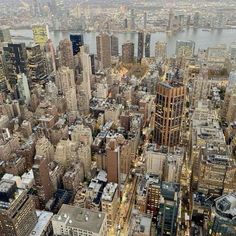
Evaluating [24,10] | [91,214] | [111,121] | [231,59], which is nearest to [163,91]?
[111,121]

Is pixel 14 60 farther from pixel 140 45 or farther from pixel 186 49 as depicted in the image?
pixel 186 49

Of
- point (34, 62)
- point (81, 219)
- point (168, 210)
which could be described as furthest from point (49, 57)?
point (81, 219)

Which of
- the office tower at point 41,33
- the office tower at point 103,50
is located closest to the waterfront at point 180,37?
the office tower at point 41,33

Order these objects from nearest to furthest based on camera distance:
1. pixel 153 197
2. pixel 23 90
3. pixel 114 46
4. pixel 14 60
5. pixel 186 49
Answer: pixel 153 197
pixel 23 90
pixel 14 60
pixel 186 49
pixel 114 46

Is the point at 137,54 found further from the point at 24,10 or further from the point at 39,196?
the point at 24,10

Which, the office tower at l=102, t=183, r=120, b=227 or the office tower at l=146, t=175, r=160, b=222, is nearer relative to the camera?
the office tower at l=102, t=183, r=120, b=227

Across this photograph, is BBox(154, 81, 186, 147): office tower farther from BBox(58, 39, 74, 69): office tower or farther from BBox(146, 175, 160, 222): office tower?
BBox(58, 39, 74, 69): office tower

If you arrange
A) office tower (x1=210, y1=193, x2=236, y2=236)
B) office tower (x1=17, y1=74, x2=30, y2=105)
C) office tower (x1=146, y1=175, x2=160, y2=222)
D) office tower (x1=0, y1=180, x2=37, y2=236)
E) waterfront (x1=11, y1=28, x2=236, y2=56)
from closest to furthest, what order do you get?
office tower (x1=210, y1=193, x2=236, y2=236) < office tower (x1=0, y1=180, x2=37, y2=236) < office tower (x1=146, y1=175, x2=160, y2=222) < office tower (x1=17, y1=74, x2=30, y2=105) < waterfront (x1=11, y1=28, x2=236, y2=56)

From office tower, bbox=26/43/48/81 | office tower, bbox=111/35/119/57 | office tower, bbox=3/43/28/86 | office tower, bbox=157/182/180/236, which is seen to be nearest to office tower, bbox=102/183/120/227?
office tower, bbox=157/182/180/236
